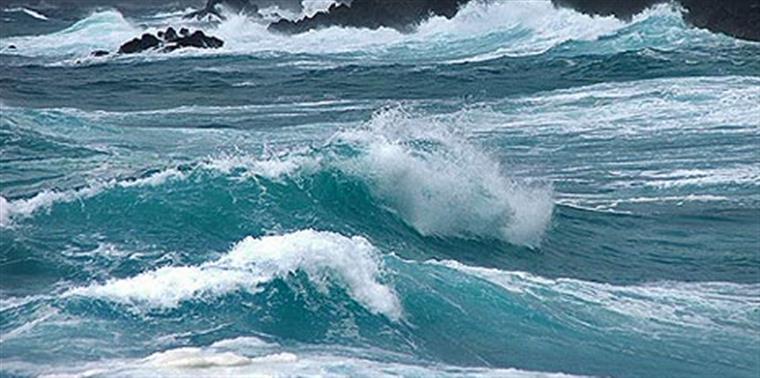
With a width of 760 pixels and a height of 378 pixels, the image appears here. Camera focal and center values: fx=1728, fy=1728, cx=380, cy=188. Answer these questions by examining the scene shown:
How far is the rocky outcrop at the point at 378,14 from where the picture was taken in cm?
4991

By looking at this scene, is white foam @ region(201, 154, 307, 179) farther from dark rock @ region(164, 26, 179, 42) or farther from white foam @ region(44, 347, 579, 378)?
dark rock @ region(164, 26, 179, 42)

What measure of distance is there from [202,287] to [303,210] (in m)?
3.63

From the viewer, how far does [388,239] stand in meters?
15.4

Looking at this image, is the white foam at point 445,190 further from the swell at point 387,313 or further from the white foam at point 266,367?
the white foam at point 266,367

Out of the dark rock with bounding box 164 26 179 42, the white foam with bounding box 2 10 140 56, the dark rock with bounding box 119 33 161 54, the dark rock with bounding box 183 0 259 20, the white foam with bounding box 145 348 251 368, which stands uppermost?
the dark rock with bounding box 183 0 259 20

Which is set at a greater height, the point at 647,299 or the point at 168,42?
the point at 168,42

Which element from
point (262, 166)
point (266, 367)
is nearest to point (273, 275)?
point (266, 367)

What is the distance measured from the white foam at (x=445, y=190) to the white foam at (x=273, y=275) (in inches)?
132

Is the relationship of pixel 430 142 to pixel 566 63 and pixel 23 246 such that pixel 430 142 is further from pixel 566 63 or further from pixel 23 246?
pixel 566 63

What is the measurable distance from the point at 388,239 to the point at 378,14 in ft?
117

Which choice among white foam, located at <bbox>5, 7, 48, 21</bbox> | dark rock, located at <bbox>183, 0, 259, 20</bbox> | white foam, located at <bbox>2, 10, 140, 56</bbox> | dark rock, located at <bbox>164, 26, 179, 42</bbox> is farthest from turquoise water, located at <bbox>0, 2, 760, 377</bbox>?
white foam, located at <bbox>5, 7, 48, 21</bbox>

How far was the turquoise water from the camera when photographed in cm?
1137

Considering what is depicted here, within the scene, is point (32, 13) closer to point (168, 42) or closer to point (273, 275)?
point (168, 42)

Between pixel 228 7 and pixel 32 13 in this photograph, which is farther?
pixel 32 13
